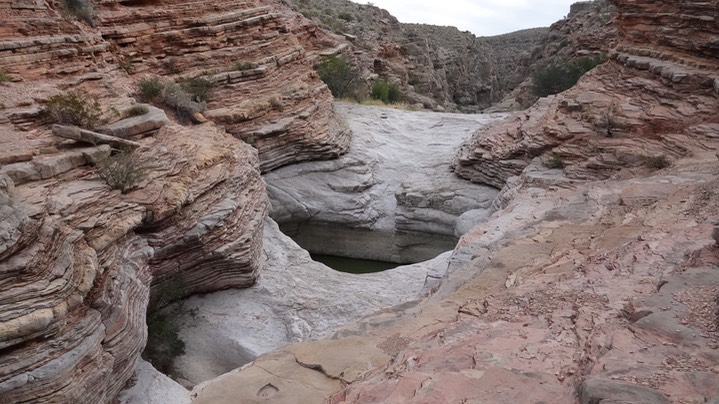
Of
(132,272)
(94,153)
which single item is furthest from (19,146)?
(132,272)

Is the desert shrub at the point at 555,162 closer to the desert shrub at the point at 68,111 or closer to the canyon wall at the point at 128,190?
the canyon wall at the point at 128,190

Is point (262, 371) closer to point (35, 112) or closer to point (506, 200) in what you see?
point (35, 112)

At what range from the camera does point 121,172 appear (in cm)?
855

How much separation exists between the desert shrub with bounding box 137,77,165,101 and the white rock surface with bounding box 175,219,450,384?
160 inches

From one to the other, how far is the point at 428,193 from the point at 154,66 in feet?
25.4

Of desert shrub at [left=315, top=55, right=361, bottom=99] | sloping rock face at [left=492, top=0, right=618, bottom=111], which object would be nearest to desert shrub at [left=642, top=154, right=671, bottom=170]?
desert shrub at [left=315, top=55, right=361, bottom=99]

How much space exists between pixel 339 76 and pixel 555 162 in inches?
424

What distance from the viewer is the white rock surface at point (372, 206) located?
15.9 m

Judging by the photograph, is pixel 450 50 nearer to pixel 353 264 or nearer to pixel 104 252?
pixel 353 264

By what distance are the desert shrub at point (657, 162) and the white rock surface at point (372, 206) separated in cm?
409

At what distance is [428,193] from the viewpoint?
16.3 metres

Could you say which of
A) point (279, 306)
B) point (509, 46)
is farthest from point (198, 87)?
point (509, 46)

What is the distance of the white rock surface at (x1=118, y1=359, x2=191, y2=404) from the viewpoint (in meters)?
7.73

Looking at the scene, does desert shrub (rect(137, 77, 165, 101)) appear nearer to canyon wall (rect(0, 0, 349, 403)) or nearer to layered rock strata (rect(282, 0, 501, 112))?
canyon wall (rect(0, 0, 349, 403))
